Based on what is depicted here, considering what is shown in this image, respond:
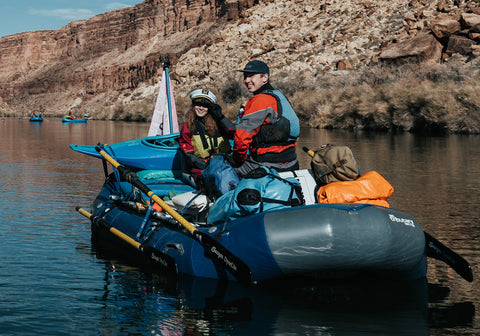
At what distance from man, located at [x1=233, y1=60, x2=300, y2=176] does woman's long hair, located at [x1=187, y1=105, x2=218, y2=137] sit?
1.21 m

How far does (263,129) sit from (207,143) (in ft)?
5.91

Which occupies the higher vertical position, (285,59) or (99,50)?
(99,50)

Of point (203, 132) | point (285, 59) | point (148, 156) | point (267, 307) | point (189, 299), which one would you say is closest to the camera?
point (267, 307)

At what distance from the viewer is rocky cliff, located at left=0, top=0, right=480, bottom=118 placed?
181ft

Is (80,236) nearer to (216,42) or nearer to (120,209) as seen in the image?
(120,209)

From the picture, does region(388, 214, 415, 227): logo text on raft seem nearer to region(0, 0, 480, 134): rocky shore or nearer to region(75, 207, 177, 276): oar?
region(75, 207, 177, 276): oar

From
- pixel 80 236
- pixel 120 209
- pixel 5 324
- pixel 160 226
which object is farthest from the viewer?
pixel 80 236

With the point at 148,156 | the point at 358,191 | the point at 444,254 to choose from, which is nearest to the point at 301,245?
the point at 358,191

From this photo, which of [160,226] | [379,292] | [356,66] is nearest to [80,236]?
[160,226]

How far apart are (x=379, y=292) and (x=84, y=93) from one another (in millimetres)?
123756

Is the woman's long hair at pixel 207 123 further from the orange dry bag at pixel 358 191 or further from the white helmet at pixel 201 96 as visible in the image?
the orange dry bag at pixel 358 191

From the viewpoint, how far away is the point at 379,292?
22.1 ft

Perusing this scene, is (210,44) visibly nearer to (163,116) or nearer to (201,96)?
(163,116)

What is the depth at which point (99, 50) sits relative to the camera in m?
137
